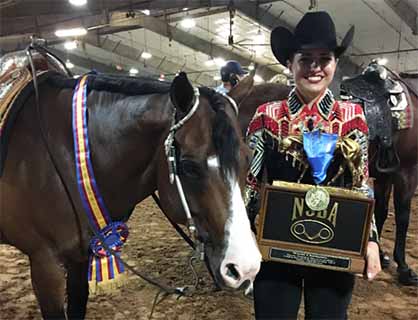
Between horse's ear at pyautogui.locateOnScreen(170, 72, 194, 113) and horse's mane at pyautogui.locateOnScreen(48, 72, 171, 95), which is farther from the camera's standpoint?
horse's mane at pyautogui.locateOnScreen(48, 72, 171, 95)

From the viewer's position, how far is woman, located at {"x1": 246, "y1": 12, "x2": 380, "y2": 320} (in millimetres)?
1353

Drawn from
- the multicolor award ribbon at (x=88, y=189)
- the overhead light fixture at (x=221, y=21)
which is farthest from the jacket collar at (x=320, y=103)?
the overhead light fixture at (x=221, y=21)

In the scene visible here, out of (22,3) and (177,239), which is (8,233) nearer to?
(177,239)

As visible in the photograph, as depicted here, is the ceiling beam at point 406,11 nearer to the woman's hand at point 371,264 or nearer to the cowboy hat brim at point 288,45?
the cowboy hat brim at point 288,45

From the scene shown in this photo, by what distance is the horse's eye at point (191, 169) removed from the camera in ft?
4.18

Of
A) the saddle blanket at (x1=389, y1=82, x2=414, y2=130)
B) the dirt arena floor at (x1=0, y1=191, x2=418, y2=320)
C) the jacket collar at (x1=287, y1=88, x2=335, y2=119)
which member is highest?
the saddle blanket at (x1=389, y1=82, x2=414, y2=130)

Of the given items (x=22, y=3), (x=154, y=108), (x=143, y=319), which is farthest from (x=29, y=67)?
(x=22, y=3)

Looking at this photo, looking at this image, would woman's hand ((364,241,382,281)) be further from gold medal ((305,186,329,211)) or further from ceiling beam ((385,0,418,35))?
ceiling beam ((385,0,418,35))

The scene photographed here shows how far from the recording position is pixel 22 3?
879 cm

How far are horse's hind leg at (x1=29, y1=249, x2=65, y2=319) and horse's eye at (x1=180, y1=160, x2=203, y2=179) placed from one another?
719mm

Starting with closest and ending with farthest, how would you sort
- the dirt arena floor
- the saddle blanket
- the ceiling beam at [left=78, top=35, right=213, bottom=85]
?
1. the dirt arena floor
2. the saddle blanket
3. the ceiling beam at [left=78, top=35, right=213, bottom=85]

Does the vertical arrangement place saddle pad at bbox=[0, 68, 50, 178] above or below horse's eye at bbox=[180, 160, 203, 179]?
above

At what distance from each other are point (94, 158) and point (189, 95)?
0.51m

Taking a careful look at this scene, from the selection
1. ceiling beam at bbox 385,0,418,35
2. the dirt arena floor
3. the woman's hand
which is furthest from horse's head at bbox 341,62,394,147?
ceiling beam at bbox 385,0,418,35
